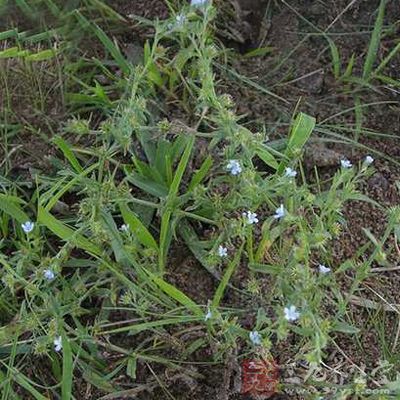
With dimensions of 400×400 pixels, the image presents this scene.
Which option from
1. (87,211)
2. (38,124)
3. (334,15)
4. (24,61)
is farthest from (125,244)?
(334,15)

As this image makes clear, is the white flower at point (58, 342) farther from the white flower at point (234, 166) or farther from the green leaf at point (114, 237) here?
the white flower at point (234, 166)

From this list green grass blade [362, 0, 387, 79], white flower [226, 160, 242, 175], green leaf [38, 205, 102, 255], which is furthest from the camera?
green grass blade [362, 0, 387, 79]

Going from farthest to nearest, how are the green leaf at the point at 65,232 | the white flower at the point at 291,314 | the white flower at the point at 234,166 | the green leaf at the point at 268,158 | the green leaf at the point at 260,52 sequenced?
the green leaf at the point at 260,52 < the green leaf at the point at 268,158 < the green leaf at the point at 65,232 < the white flower at the point at 234,166 < the white flower at the point at 291,314

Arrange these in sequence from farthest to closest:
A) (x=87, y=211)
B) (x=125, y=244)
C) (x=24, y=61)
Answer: (x=24, y=61) → (x=125, y=244) → (x=87, y=211)

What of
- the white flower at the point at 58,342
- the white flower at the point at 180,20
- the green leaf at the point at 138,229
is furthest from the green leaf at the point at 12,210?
the white flower at the point at 180,20

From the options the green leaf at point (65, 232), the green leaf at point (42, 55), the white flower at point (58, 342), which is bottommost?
→ the white flower at point (58, 342)

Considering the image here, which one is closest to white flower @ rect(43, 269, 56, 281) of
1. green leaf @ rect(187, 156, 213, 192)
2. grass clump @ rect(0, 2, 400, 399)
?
grass clump @ rect(0, 2, 400, 399)

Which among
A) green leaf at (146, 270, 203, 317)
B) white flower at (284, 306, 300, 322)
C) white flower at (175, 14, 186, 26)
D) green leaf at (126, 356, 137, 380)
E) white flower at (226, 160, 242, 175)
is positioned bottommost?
green leaf at (126, 356, 137, 380)

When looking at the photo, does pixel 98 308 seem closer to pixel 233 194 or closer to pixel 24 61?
pixel 233 194

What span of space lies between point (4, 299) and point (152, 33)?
2.71 feet

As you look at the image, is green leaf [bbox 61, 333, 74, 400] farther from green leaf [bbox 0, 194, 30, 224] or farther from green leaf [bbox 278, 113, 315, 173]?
green leaf [bbox 278, 113, 315, 173]

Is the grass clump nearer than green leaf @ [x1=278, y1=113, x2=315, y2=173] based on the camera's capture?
Yes

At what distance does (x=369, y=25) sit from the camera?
2.18 metres

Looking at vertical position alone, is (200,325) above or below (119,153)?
below
